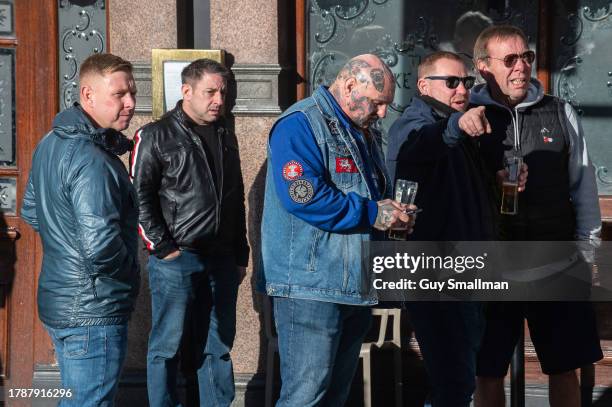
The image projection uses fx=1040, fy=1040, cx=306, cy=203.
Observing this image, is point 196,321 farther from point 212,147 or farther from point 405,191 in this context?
point 405,191

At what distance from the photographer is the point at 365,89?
4.07 meters

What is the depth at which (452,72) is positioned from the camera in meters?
4.64

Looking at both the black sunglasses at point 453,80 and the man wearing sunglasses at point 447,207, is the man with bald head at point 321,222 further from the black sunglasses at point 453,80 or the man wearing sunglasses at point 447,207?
the black sunglasses at point 453,80

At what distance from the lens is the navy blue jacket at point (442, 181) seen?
4.52 meters

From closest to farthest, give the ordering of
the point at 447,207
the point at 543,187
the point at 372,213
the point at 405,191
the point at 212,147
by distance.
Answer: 1. the point at 372,213
2. the point at 405,191
3. the point at 447,207
4. the point at 543,187
5. the point at 212,147

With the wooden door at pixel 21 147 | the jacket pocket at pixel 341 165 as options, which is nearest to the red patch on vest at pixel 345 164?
the jacket pocket at pixel 341 165

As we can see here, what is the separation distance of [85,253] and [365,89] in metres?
1.25

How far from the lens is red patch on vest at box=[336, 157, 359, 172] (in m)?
4.07

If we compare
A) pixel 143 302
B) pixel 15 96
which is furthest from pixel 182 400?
pixel 15 96

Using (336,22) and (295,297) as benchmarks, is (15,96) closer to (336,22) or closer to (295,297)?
(336,22)

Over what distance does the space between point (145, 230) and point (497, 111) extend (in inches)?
75.2

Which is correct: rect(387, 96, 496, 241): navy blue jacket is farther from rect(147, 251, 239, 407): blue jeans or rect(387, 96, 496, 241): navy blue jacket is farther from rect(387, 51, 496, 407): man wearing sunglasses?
rect(147, 251, 239, 407): blue jeans

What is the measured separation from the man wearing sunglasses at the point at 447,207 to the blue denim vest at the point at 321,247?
0.51 m

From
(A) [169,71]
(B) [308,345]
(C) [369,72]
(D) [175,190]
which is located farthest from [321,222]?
(A) [169,71]
